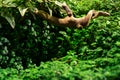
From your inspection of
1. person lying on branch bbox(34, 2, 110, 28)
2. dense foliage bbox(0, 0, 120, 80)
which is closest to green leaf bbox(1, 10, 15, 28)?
dense foliage bbox(0, 0, 120, 80)

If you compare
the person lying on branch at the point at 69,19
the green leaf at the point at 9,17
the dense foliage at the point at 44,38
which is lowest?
the dense foliage at the point at 44,38

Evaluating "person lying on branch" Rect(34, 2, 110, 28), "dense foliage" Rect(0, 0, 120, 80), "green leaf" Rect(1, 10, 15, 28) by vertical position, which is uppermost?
"green leaf" Rect(1, 10, 15, 28)

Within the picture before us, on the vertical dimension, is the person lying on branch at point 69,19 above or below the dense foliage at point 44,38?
above

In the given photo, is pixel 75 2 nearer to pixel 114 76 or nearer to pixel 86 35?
pixel 86 35

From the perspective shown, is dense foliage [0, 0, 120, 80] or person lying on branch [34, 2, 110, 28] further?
person lying on branch [34, 2, 110, 28]

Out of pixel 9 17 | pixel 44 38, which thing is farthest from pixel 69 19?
pixel 9 17

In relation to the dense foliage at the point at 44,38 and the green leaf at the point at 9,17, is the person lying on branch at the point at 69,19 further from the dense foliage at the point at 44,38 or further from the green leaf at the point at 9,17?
the green leaf at the point at 9,17

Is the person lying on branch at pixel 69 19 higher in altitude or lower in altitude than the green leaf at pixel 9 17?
lower

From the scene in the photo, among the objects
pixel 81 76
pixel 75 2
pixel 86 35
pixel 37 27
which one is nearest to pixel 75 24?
pixel 86 35

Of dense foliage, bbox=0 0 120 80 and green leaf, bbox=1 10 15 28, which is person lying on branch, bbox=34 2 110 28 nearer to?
dense foliage, bbox=0 0 120 80

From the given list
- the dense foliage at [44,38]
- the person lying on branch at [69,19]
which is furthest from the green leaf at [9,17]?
the person lying on branch at [69,19]

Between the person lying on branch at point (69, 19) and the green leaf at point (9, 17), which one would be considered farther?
the person lying on branch at point (69, 19)

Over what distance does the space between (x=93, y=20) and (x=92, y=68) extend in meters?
1.42

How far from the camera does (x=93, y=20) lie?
443 centimetres
